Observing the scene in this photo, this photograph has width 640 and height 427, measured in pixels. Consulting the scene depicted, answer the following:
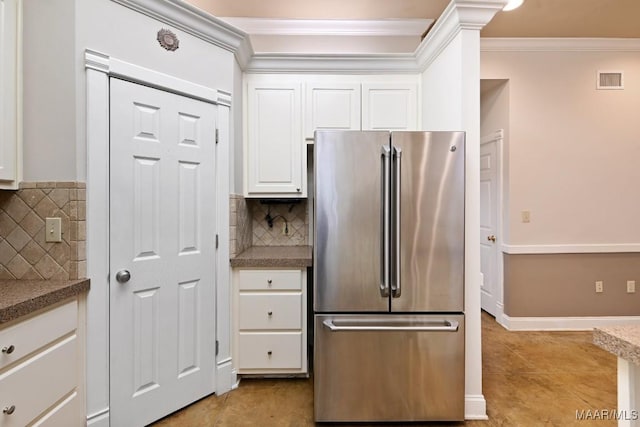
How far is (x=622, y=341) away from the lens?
2.66 ft

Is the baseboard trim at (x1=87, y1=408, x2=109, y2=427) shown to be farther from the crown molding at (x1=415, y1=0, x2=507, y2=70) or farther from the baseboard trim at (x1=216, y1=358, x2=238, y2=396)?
the crown molding at (x1=415, y1=0, x2=507, y2=70)

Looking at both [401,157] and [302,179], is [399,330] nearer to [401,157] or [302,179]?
[401,157]

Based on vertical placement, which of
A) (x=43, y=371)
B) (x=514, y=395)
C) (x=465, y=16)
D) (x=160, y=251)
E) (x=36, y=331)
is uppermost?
(x=465, y=16)

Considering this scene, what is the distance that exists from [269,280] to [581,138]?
3.49 metres

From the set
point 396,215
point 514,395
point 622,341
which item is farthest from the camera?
point 514,395

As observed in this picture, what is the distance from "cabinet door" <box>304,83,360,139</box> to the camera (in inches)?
109

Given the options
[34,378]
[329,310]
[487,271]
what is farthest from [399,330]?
[487,271]

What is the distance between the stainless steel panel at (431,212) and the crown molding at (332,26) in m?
1.69

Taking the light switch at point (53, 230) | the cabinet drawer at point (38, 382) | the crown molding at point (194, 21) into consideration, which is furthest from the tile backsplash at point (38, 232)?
the crown molding at point (194, 21)

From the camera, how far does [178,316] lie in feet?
6.84

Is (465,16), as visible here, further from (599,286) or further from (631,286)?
(631,286)

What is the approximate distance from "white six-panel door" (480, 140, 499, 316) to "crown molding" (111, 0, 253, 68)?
9.65 ft

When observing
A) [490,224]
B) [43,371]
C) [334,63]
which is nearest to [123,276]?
[43,371]

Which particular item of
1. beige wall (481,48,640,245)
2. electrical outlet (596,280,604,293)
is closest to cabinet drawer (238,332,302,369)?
beige wall (481,48,640,245)
